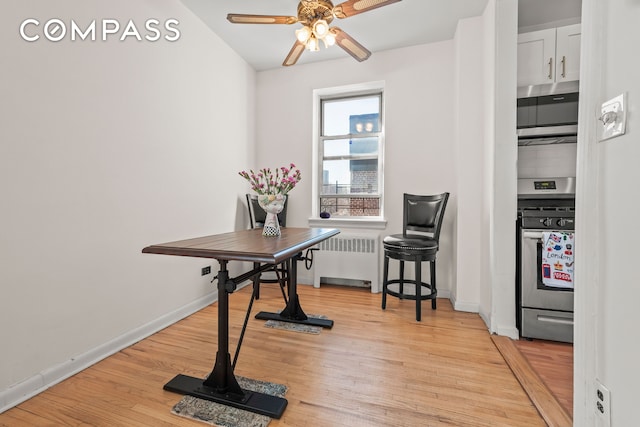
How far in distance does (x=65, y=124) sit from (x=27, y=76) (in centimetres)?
28

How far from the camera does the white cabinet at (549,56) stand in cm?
246

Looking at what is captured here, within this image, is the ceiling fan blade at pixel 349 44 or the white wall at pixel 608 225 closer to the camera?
the white wall at pixel 608 225

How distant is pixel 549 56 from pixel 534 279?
1903 mm

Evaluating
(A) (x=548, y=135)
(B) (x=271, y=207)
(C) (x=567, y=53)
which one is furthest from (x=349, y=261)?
(C) (x=567, y=53)

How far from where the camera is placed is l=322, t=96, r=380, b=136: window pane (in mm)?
3869

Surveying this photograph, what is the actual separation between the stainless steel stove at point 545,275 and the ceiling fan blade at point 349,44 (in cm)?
188

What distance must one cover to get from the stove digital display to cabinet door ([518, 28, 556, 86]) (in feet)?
2.88

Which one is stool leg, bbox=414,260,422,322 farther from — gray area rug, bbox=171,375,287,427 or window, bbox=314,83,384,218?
gray area rug, bbox=171,375,287,427

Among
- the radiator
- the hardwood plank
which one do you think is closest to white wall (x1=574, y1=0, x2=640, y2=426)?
the hardwood plank

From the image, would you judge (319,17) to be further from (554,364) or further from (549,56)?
(554,364)

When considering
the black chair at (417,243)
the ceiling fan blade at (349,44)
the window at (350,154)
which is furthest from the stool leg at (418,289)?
the ceiling fan blade at (349,44)

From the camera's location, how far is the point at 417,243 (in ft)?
8.95

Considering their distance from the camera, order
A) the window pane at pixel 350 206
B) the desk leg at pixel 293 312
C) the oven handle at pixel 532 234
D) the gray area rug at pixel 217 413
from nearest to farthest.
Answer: the gray area rug at pixel 217 413 → the oven handle at pixel 532 234 → the desk leg at pixel 293 312 → the window pane at pixel 350 206

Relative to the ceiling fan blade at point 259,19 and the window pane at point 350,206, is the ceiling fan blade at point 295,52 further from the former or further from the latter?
the window pane at point 350,206
